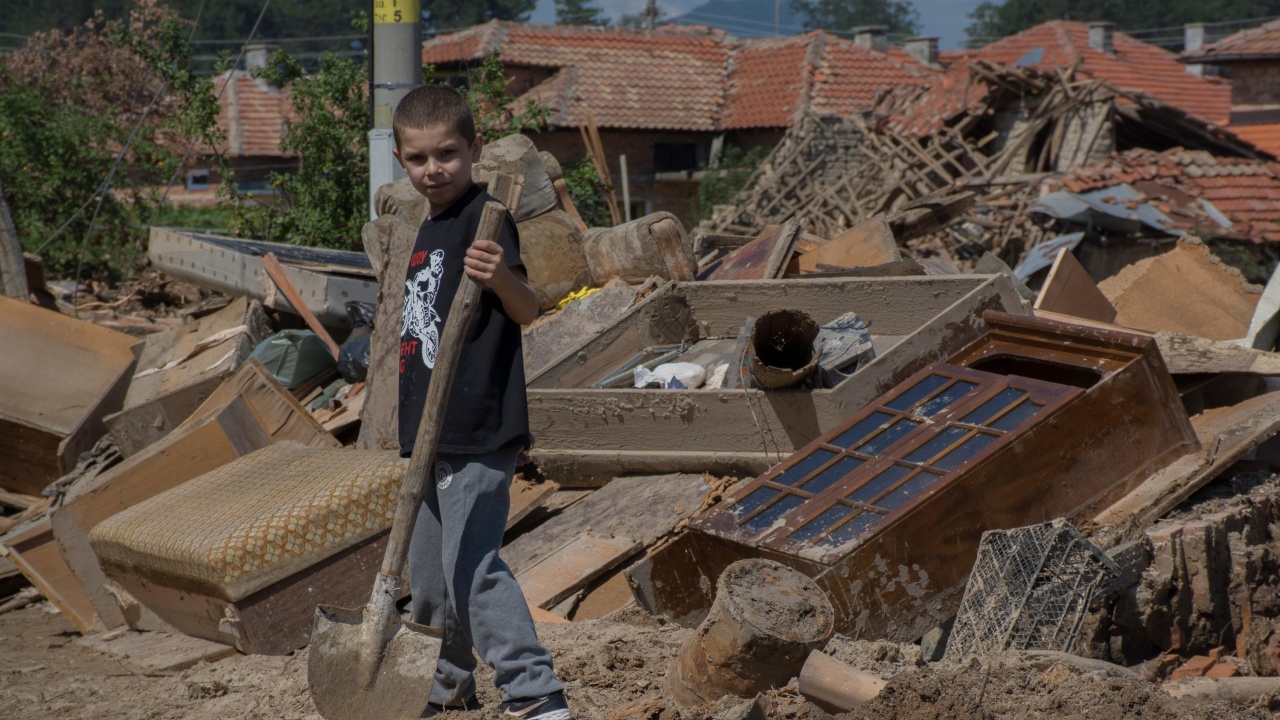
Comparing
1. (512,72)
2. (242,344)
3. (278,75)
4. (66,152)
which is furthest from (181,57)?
(512,72)

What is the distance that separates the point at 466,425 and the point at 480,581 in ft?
1.26

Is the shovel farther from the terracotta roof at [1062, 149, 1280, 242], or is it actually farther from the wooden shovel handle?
the terracotta roof at [1062, 149, 1280, 242]

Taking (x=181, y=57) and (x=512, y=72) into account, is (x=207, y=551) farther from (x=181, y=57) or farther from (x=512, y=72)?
(x=512, y=72)

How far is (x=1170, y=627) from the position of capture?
405 centimetres

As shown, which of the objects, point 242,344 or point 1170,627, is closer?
point 1170,627

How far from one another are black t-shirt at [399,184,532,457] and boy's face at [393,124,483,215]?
57 millimetres

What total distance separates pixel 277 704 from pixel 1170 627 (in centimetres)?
298

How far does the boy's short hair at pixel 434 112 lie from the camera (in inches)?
118

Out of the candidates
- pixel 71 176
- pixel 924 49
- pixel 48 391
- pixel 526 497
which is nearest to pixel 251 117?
pixel 71 176

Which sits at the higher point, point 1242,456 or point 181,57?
point 181,57

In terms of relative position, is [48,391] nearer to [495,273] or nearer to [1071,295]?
[495,273]

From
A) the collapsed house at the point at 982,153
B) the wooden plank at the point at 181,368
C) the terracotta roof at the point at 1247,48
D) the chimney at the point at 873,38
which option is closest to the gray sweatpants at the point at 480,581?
the wooden plank at the point at 181,368

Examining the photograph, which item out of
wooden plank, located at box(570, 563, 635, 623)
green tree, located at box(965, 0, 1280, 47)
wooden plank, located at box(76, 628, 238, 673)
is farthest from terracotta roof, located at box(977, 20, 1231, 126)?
green tree, located at box(965, 0, 1280, 47)

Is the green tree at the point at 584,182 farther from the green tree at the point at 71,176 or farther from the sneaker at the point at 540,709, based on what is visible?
the sneaker at the point at 540,709
